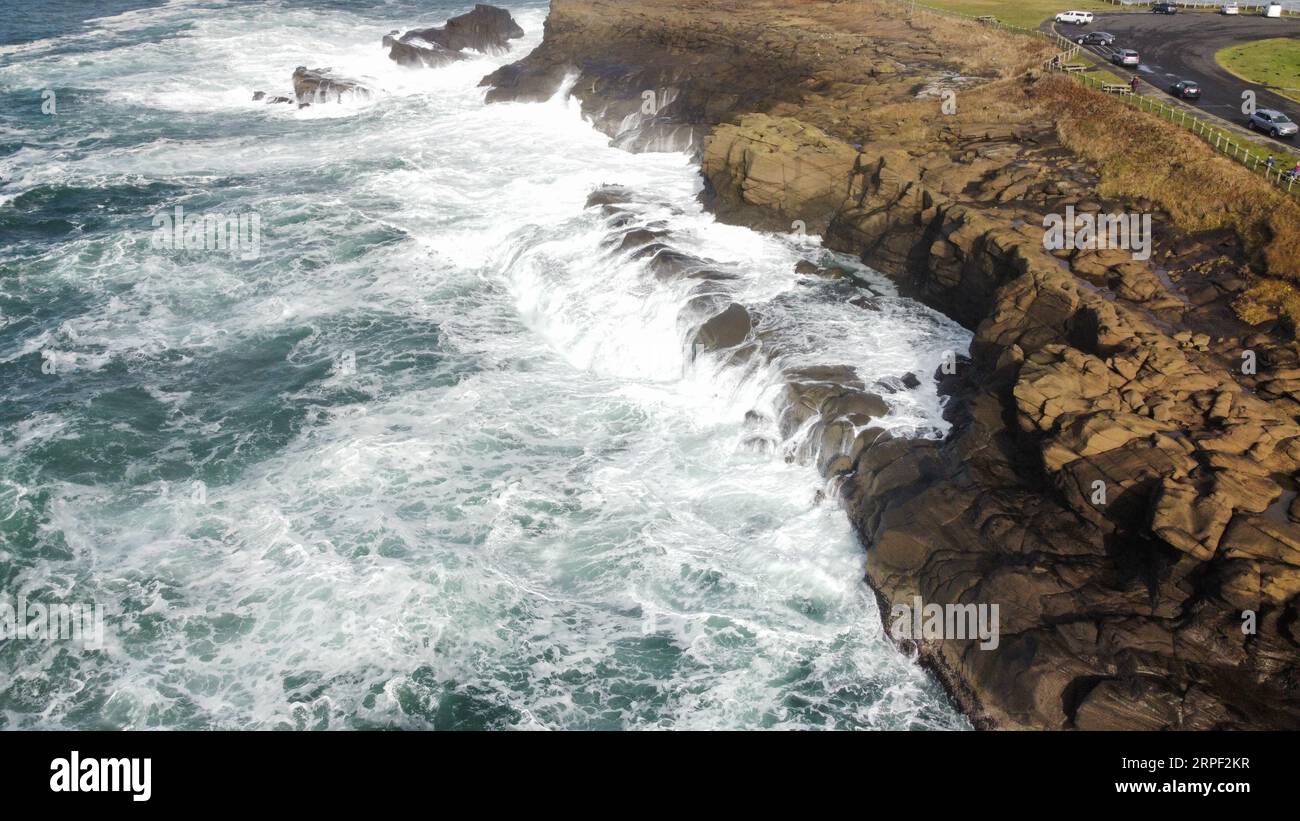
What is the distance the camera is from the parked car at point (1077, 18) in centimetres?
6172

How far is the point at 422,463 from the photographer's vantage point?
95.6 ft

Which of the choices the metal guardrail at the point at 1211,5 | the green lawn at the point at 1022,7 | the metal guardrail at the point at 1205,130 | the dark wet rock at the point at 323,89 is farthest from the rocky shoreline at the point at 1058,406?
the dark wet rock at the point at 323,89

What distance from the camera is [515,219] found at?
4447cm

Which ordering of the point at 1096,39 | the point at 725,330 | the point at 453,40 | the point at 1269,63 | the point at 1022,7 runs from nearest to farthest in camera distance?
the point at 725,330, the point at 1269,63, the point at 1096,39, the point at 1022,7, the point at 453,40

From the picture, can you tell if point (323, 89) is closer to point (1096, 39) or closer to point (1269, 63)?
point (1096, 39)

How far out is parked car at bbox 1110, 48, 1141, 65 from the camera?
165 ft

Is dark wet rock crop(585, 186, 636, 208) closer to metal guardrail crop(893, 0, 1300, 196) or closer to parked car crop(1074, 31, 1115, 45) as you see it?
metal guardrail crop(893, 0, 1300, 196)

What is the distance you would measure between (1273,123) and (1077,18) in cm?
2807

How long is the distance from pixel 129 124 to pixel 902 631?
5977 centimetres

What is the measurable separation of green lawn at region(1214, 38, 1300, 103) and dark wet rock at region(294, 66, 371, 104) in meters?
53.6

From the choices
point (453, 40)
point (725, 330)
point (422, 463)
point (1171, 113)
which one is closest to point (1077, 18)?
point (1171, 113)

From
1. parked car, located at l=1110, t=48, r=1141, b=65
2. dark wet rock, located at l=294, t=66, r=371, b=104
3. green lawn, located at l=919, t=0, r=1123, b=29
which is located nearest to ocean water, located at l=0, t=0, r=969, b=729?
dark wet rock, located at l=294, t=66, r=371, b=104

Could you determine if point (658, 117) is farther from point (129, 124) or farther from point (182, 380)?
point (129, 124)
